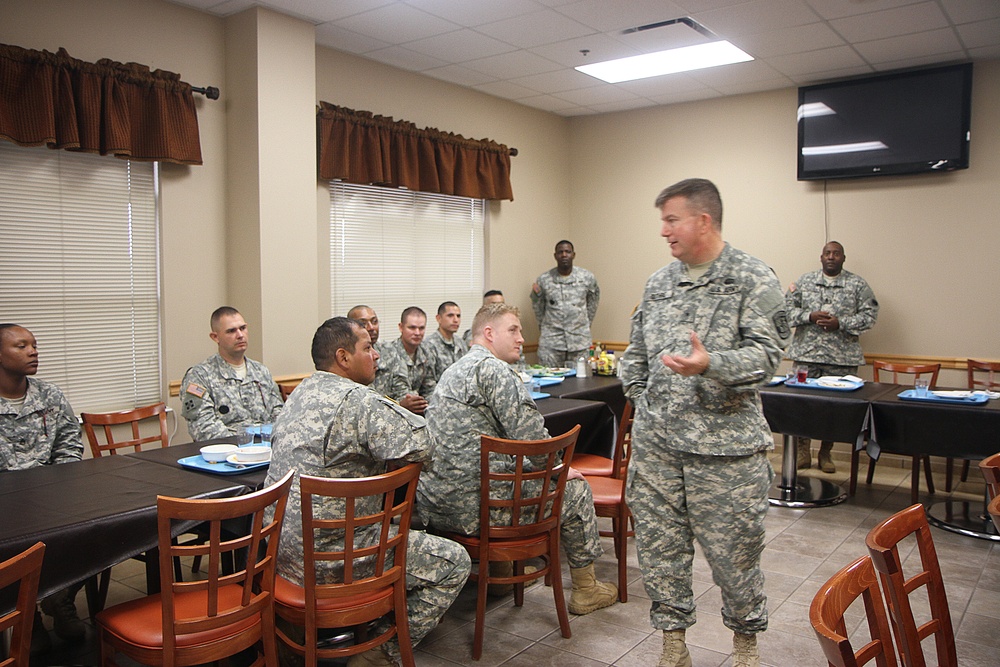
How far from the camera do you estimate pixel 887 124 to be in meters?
6.07

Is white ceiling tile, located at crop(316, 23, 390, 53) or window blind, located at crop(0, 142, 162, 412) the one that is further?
white ceiling tile, located at crop(316, 23, 390, 53)

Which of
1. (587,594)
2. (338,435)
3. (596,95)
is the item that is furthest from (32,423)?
(596,95)

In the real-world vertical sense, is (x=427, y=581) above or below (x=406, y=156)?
below

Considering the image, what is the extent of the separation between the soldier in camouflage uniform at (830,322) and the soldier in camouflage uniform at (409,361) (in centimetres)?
298

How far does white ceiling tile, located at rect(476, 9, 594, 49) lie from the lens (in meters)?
4.80

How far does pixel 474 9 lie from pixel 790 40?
2235 millimetres

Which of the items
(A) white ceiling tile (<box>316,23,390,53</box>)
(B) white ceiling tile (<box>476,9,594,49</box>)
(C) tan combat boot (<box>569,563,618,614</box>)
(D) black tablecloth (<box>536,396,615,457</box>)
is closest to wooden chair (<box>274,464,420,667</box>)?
(C) tan combat boot (<box>569,563,618,614</box>)

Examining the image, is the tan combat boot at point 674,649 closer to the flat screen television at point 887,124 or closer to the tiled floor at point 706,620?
the tiled floor at point 706,620

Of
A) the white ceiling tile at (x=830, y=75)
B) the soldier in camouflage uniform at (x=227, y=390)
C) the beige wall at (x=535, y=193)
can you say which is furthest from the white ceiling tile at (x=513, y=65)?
the soldier in camouflage uniform at (x=227, y=390)

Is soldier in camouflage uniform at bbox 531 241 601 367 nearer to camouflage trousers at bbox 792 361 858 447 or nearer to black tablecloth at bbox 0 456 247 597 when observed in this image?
camouflage trousers at bbox 792 361 858 447

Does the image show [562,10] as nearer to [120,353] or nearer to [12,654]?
[120,353]

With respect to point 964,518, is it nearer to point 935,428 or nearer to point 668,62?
point 935,428

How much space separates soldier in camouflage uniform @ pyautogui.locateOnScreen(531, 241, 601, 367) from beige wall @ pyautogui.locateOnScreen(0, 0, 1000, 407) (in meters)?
0.41

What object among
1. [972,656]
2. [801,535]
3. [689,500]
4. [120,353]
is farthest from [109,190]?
[972,656]
